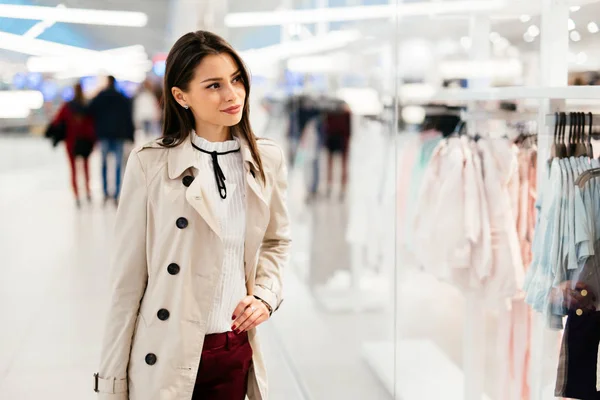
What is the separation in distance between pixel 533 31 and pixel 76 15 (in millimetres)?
2309

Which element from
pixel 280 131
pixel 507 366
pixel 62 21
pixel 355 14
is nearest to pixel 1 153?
pixel 62 21

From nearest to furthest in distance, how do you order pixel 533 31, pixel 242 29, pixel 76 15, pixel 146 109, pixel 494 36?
1. pixel 533 31
2. pixel 494 36
3. pixel 76 15
4. pixel 146 109
5. pixel 242 29

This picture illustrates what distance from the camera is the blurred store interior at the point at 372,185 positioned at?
2021 mm

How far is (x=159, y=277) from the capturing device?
1.68 metres

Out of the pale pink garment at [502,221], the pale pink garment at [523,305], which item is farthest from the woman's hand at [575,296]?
the pale pink garment at [502,221]

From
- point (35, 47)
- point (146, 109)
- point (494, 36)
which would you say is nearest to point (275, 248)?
point (494, 36)

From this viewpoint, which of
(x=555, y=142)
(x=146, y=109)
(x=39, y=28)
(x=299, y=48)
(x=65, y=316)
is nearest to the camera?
(x=555, y=142)

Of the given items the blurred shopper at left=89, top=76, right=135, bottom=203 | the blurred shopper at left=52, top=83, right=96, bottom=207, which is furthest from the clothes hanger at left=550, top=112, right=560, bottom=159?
the blurred shopper at left=89, top=76, right=135, bottom=203

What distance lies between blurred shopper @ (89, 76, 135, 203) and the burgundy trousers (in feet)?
8.44

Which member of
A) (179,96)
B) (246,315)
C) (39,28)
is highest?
(39,28)

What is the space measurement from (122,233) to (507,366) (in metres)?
1.52

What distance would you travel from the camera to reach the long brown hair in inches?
67.1

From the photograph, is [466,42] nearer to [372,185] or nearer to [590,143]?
[590,143]

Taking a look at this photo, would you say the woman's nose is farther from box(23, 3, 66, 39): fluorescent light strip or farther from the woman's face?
box(23, 3, 66, 39): fluorescent light strip
